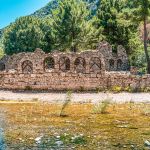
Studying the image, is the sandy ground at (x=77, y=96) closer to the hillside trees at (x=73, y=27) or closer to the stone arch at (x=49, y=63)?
the stone arch at (x=49, y=63)

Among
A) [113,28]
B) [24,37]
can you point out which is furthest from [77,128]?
[24,37]

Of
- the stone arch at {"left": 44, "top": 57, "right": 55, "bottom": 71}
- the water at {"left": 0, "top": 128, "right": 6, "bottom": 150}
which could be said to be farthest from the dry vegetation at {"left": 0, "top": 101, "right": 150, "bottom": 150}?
the stone arch at {"left": 44, "top": 57, "right": 55, "bottom": 71}

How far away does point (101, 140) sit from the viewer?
1503 centimetres

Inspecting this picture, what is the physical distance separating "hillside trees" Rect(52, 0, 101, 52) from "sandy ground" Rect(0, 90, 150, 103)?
2846cm

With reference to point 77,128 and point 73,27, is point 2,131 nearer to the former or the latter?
point 77,128

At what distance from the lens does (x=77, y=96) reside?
34.4 m

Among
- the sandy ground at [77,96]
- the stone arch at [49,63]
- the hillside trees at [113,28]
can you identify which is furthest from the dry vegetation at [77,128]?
the hillside trees at [113,28]

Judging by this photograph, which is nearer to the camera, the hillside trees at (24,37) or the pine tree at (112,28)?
the pine tree at (112,28)

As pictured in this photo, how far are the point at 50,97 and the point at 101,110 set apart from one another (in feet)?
34.0

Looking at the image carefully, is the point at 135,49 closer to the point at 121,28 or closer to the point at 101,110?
the point at 121,28

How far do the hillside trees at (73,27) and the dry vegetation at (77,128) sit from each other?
38.1 metres

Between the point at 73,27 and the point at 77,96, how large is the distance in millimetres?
30665

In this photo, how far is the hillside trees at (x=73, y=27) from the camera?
210 ft

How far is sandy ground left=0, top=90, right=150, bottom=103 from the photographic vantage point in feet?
105
